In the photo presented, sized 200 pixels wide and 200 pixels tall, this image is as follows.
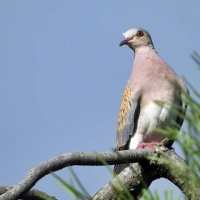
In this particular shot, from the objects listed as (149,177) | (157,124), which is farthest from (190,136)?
(157,124)

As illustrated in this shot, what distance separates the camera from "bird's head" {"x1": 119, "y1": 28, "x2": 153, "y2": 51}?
667 cm

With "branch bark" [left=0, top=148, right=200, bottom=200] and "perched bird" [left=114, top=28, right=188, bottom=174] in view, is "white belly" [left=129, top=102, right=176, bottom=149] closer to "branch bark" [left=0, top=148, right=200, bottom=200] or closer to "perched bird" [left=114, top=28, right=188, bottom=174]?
"perched bird" [left=114, top=28, right=188, bottom=174]

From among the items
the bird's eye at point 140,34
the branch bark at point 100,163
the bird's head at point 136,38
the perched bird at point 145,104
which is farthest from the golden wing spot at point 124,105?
the branch bark at point 100,163

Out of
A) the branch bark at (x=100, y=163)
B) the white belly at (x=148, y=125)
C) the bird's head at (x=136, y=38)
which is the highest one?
the bird's head at (x=136, y=38)

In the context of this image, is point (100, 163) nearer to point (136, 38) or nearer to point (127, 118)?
point (127, 118)

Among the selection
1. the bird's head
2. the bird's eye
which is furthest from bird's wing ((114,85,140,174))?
the bird's eye

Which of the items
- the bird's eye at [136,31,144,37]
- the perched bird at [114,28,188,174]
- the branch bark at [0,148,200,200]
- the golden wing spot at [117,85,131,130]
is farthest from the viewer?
the bird's eye at [136,31,144,37]

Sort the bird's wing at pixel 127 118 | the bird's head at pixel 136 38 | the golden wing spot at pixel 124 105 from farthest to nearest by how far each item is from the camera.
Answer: the bird's head at pixel 136 38 < the golden wing spot at pixel 124 105 < the bird's wing at pixel 127 118

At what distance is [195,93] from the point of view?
1.10 meters

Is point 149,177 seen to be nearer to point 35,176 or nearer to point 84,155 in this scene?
point 84,155

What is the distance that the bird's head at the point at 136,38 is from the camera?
21.9 ft

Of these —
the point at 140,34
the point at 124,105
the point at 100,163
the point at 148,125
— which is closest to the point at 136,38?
the point at 140,34

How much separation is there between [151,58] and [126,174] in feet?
9.52

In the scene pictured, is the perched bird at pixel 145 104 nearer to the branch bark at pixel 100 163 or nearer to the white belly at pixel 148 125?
the white belly at pixel 148 125
